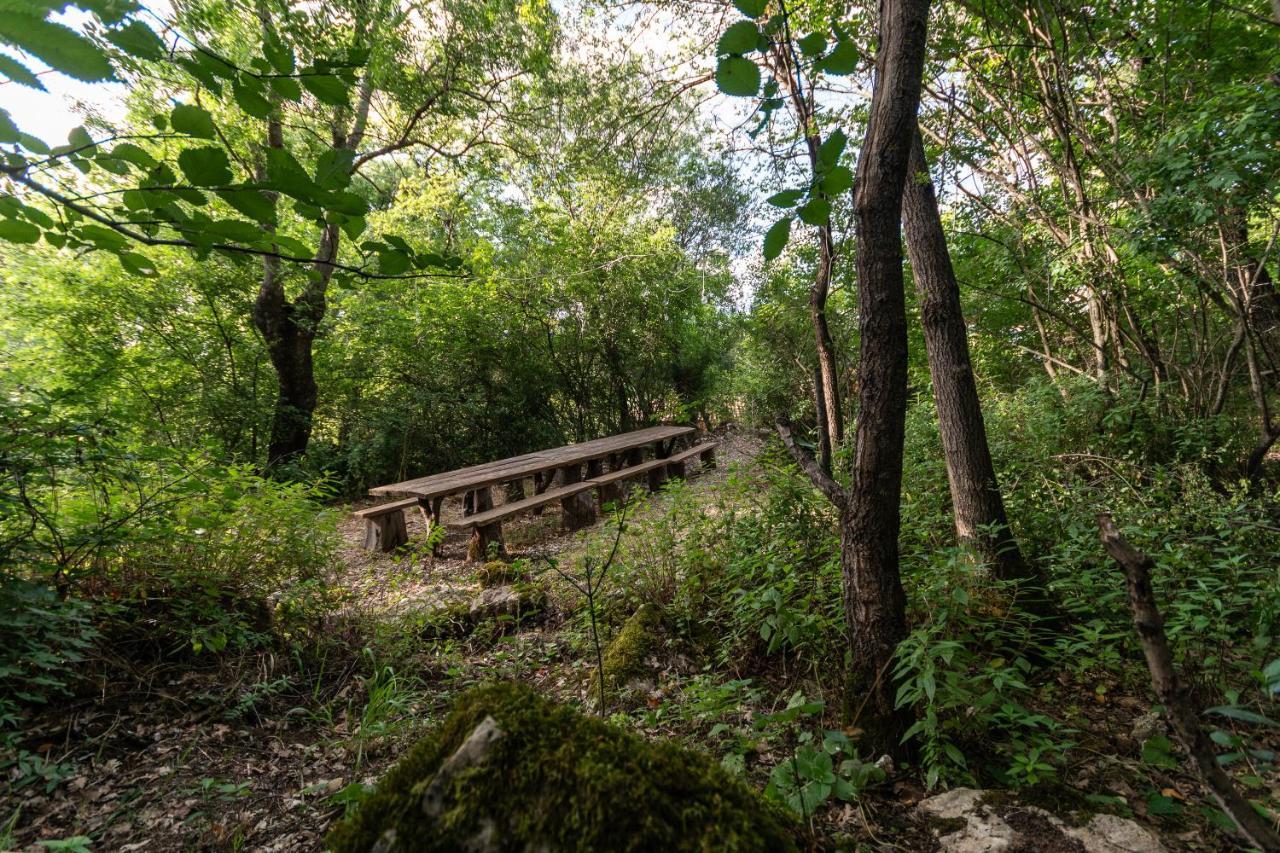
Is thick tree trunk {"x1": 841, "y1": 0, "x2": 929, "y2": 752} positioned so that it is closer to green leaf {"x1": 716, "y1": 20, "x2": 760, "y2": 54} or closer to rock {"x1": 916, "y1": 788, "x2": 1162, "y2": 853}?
rock {"x1": 916, "y1": 788, "x2": 1162, "y2": 853}

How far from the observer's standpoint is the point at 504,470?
6074 mm

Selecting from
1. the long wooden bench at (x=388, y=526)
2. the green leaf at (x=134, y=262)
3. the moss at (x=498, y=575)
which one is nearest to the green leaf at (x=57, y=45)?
the green leaf at (x=134, y=262)

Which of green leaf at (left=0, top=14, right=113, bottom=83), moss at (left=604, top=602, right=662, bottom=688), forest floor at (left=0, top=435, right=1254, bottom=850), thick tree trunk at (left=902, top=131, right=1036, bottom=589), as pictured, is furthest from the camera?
thick tree trunk at (left=902, top=131, right=1036, bottom=589)

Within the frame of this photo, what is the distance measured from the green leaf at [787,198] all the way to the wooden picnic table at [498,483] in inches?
186

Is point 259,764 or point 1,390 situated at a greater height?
point 1,390

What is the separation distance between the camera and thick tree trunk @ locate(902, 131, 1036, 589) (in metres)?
3.12

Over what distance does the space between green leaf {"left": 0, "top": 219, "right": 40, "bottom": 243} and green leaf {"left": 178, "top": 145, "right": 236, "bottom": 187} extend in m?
0.56

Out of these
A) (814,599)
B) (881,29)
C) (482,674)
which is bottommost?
(482,674)

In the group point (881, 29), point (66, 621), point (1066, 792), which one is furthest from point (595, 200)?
point (1066, 792)

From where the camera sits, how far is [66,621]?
7.13 ft

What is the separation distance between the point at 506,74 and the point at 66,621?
7.73 meters

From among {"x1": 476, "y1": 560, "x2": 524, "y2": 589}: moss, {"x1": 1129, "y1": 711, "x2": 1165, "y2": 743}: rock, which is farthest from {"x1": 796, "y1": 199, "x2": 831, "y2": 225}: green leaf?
{"x1": 476, "y1": 560, "x2": 524, "y2": 589}: moss

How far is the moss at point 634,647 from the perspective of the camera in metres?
Answer: 2.77

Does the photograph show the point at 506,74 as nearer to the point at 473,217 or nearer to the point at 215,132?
the point at 473,217
